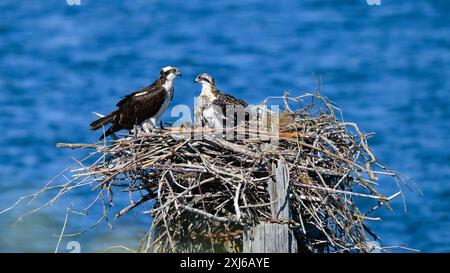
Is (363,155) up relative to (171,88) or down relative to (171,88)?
down

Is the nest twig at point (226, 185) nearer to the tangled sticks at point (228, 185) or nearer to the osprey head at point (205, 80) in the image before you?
the tangled sticks at point (228, 185)

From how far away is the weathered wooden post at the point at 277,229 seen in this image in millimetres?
6992

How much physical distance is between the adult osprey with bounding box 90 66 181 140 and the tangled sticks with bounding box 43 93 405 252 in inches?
39.2

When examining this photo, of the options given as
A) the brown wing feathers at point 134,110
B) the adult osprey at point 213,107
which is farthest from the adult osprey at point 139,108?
the adult osprey at point 213,107

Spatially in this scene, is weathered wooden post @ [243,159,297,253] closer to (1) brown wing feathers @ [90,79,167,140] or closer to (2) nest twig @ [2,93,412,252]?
(2) nest twig @ [2,93,412,252]

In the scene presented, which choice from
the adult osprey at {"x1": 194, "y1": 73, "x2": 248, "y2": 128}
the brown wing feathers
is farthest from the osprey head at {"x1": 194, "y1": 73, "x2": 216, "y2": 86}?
the brown wing feathers

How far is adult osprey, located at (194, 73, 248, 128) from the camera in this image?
9.09m

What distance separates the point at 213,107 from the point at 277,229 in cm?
241

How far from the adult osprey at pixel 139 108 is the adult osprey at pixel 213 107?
0.33 metres

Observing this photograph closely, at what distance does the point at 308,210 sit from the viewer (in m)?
7.48
